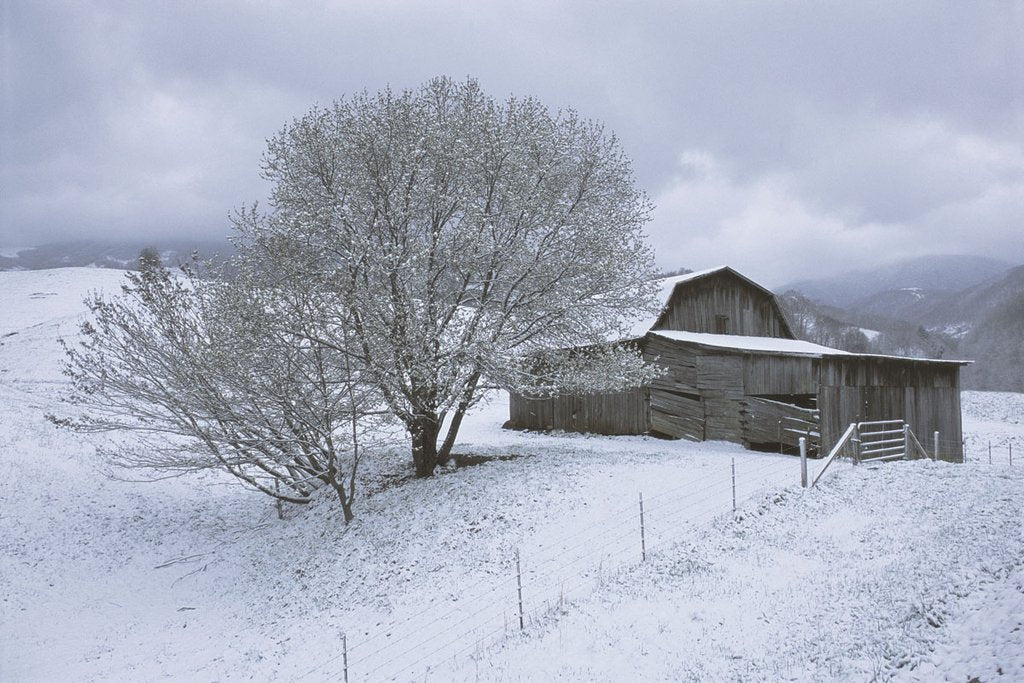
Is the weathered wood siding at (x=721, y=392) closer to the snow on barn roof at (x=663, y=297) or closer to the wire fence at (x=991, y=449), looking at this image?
the snow on barn roof at (x=663, y=297)

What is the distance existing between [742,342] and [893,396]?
637 centimetres

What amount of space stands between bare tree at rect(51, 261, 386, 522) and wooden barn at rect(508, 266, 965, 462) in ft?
25.8

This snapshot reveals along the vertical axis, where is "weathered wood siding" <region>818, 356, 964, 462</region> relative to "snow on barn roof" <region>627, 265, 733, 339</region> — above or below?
below

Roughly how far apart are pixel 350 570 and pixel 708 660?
9.49 m

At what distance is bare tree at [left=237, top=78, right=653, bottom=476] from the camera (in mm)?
15898

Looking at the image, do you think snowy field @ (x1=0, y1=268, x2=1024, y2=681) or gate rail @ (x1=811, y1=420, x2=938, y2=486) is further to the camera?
gate rail @ (x1=811, y1=420, x2=938, y2=486)

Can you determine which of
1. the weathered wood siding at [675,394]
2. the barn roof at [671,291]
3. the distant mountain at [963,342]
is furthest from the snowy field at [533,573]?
the distant mountain at [963,342]

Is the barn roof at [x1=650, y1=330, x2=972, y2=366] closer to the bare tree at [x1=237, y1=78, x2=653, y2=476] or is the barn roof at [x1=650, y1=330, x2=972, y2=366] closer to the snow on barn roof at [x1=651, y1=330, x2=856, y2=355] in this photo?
the snow on barn roof at [x1=651, y1=330, x2=856, y2=355]

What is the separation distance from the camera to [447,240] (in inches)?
653

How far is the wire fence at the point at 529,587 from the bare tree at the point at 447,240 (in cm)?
502

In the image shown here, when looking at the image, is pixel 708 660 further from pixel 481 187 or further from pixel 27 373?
pixel 27 373

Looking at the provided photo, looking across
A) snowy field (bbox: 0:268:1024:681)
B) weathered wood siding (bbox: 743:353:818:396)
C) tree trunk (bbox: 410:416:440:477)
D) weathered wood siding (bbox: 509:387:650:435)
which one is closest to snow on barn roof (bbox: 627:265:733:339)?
weathered wood siding (bbox: 509:387:650:435)

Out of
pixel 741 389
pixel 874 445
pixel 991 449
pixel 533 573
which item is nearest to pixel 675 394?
pixel 741 389

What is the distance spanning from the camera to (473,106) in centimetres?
1788
